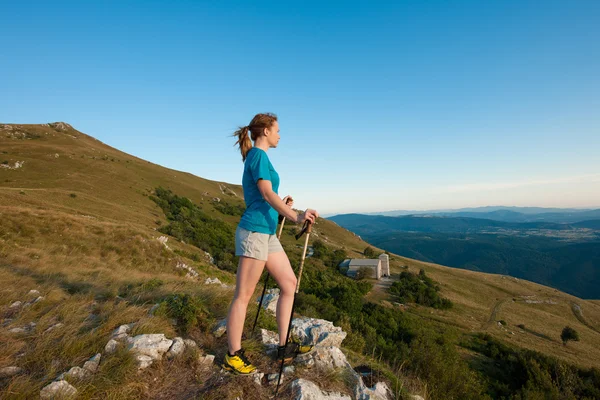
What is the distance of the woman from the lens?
3332 millimetres

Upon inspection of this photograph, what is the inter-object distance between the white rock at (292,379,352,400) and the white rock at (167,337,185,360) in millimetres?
1644

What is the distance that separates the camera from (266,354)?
13.6ft

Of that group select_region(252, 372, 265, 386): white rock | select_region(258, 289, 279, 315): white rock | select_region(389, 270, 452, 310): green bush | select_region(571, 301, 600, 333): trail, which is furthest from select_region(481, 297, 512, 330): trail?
select_region(252, 372, 265, 386): white rock

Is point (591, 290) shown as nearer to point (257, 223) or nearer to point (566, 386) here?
point (566, 386)

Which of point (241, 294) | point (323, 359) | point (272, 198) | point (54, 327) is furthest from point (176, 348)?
point (272, 198)

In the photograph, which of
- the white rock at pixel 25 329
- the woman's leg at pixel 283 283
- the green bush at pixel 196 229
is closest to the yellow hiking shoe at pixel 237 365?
the woman's leg at pixel 283 283

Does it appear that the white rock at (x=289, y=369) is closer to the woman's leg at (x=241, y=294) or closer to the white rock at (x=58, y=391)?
the woman's leg at (x=241, y=294)

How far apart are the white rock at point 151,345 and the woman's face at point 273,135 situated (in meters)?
3.07

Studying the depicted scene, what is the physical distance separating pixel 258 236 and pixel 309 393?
194 cm

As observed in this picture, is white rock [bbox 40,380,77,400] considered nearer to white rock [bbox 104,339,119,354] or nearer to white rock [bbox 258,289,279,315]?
white rock [bbox 104,339,119,354]

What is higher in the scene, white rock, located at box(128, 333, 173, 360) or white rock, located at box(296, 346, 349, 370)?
white rock, located at box(128, 333, 173, 360)

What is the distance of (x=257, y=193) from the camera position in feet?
11.5

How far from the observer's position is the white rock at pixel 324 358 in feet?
12.8

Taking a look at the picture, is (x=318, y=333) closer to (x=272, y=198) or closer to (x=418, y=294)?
(x=272, y=198)
